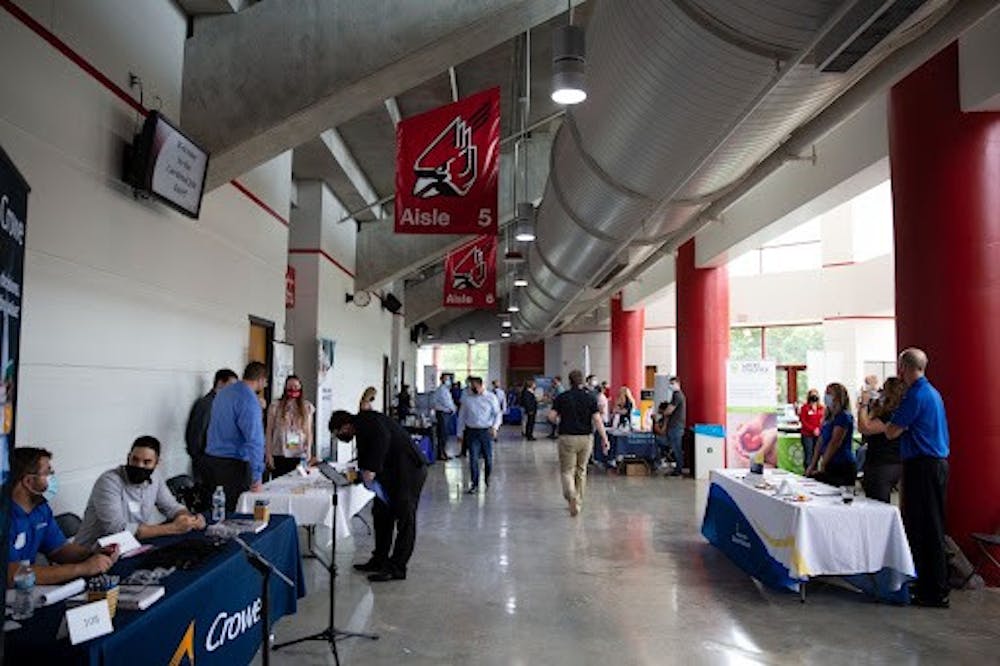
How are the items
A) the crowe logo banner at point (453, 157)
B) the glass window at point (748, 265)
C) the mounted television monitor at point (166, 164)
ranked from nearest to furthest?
the mounted television monitor at point (166, 164), the crowe logo banner at point (453, 157), the glass window at point (748, 265)

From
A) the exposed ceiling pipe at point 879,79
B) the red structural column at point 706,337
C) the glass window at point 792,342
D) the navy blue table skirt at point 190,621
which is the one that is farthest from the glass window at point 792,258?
the navy blue table skirt at point 190,621

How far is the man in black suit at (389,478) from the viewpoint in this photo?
5.25 metres

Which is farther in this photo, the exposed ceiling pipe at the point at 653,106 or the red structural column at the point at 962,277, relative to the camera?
the red structural column at the point at 962,277

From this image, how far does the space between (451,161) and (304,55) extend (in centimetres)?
139

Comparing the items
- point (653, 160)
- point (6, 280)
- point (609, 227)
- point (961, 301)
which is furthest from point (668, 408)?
point (6, 280)

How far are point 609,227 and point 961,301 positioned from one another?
2678mm

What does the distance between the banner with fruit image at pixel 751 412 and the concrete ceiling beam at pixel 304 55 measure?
662 centimetres

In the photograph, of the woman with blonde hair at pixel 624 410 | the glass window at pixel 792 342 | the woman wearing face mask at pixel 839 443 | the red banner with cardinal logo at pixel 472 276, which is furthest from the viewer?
the glass window at pixel 792 342

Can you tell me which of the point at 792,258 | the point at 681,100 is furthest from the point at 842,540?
the point at 792,258

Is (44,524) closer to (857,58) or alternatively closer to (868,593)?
(857,58)

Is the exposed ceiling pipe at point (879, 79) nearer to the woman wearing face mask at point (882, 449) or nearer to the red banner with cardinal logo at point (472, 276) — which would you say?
the woman wearing face mask at point (882, 449)

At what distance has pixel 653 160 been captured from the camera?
15.1 ft

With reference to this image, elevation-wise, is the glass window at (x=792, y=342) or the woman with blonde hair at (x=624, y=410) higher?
the glass window at (x=792, y=342)

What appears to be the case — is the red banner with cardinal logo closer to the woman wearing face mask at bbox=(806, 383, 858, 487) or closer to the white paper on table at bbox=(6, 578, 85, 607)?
the woman wearing face mask at bbox=(806, 383, 858, 487)
